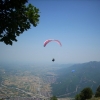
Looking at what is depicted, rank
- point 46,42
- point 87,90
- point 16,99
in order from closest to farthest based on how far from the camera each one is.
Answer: point 46,42, point 87,90, point 16,99

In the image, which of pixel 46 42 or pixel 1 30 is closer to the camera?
pixel 1 30

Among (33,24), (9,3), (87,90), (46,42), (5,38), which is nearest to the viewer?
(9,3)

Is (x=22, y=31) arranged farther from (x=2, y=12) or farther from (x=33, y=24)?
(x=2, y=12)

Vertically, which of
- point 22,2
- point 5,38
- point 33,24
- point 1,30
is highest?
point 22,2

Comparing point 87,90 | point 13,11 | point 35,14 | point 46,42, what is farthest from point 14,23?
point 87,90

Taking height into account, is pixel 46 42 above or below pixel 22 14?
below

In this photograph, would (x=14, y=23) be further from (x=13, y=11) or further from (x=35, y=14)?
(x=35, y=14)
